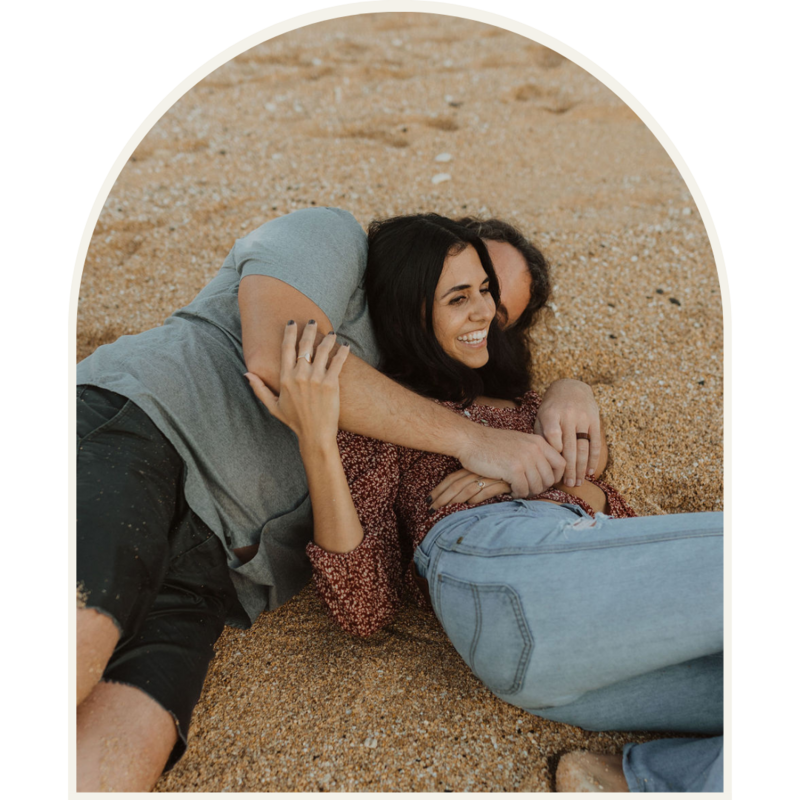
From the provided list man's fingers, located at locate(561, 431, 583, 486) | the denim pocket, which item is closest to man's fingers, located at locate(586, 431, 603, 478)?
man's fingers, located at locate(561, 431, 583, 486)

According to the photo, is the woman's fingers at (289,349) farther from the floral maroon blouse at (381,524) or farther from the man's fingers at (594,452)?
the man's fingers at (594,452)

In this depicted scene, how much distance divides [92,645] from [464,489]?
1021mm

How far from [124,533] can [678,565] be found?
1.25m

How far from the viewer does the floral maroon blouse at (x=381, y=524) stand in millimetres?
1743

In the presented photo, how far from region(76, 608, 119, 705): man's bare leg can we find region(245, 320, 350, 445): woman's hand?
0.60 m

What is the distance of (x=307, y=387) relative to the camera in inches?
62.6

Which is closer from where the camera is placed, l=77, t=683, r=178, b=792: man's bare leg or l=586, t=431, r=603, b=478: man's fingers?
l=77, t=683, r=178, b=792: man's bare leg

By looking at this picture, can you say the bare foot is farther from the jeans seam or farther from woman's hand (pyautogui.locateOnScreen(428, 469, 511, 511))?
woman's hand (pyautogui.locateOnScreen(428, 469, 511, 511))

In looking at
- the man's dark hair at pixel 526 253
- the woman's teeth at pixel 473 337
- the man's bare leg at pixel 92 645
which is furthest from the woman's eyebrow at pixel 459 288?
the man's bare leg at pixel 92 645

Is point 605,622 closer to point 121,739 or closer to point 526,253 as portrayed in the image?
point 121,739

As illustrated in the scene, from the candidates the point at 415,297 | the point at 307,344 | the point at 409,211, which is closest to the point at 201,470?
the point at 307,344

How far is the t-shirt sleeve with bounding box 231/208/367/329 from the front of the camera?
5.81ft
